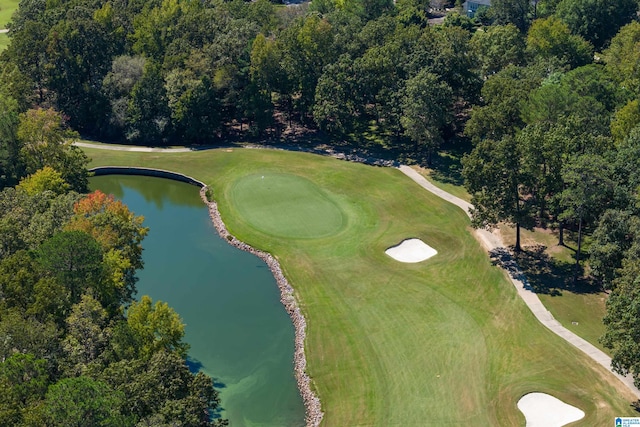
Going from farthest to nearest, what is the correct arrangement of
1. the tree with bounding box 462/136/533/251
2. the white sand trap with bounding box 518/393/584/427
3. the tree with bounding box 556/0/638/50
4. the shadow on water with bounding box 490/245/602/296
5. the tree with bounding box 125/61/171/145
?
the tree with bounding box 556/0/638/50 → the tree with bounding box 125/61/171/145 → the tree with bounding box 462/136/533/251 → the shadow on water with bounding box 490/245/602/296 → the white sand trap with bounding box 518/393/584/427

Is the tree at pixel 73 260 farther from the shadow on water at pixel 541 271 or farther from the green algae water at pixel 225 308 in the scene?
the shadow on water at pixel 541 271

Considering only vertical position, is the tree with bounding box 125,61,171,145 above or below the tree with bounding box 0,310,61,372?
above

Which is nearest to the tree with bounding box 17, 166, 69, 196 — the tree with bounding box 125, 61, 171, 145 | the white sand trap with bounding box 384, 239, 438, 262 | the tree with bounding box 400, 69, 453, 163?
the tree with bounding box 125, 61, 171, 145

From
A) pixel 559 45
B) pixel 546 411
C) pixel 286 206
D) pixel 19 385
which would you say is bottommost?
pixel 546 411

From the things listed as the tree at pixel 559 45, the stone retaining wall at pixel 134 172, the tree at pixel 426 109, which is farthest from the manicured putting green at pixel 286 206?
the tree at pixel 559 45

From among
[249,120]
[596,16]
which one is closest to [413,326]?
[249,120]

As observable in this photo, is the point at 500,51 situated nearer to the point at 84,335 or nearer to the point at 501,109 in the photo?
the point at 501,109

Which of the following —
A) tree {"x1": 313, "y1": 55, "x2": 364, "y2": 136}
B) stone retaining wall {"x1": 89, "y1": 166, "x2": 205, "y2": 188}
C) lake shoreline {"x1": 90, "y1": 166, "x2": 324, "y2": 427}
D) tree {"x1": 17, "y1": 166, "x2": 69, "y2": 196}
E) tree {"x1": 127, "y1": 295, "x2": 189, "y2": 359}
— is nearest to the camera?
tree {"x1": 127, "y1": 295, "x2": 189, "y2": 359}

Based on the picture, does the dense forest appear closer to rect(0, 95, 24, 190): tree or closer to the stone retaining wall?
rect(0, 95, 24, 190): tree
